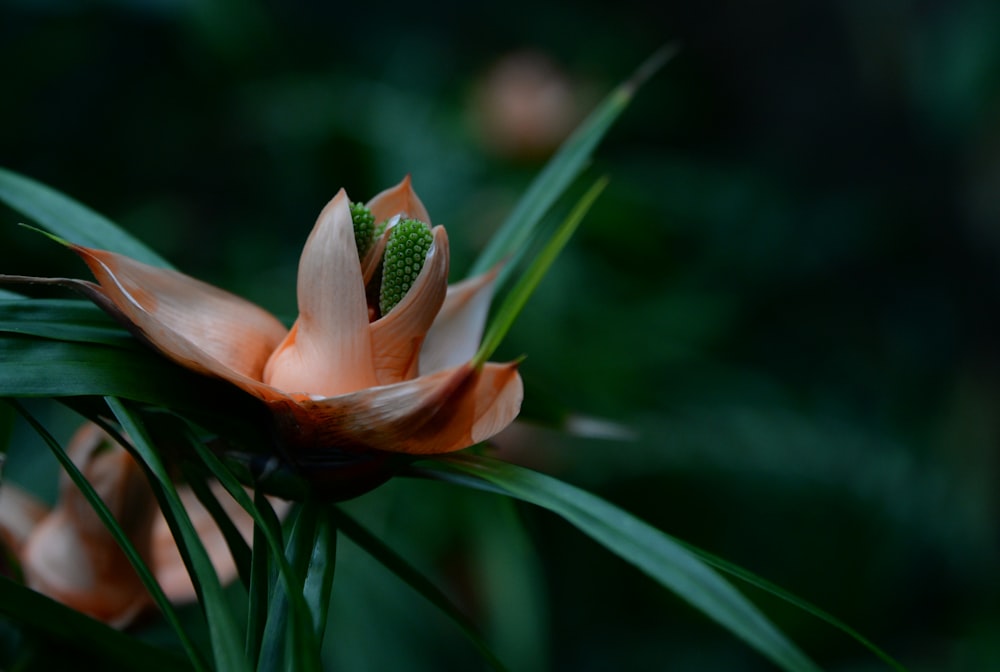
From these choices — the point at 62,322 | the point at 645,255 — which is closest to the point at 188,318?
the point at 62,322

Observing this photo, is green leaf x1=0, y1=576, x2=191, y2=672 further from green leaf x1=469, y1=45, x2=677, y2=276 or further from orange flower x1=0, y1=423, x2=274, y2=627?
green leaf x1=469, y1=45, x2=677, y2=276

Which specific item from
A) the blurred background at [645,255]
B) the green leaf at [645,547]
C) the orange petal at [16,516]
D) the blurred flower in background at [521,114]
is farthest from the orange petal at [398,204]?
the blurred flower in background at [521,114]

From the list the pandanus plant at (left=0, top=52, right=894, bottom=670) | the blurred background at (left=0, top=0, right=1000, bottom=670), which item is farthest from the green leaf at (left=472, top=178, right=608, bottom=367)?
the blurred background at (left=0, top=0, right=1000, bottom=670)

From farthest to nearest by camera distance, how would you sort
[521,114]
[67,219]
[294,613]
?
[521,114]
[67,219]
[294,613]

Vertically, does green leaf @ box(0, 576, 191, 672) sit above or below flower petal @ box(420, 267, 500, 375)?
below

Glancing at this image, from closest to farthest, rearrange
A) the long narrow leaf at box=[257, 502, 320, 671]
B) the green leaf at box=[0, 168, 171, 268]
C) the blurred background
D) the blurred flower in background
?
the long narrow leaf at box=[257, 502, 320, 671] → the green leaf at box=[0, 168, 171, 268] → the blurred background → the blurred flower in background

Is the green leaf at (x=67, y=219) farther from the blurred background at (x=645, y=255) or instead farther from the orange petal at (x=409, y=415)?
the blurred background at (x=645, y=255)

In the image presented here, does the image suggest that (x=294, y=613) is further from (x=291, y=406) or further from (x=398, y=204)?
(x=398, y=204)

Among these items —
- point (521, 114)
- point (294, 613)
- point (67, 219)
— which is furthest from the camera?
point (521, 114)
